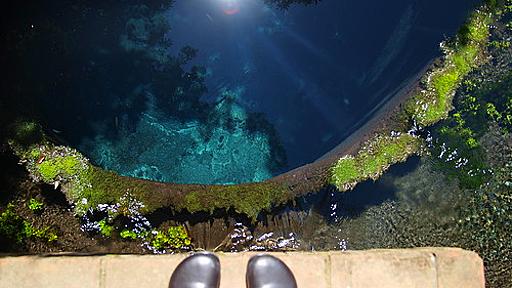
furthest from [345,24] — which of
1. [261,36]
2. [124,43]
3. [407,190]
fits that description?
[124,43]

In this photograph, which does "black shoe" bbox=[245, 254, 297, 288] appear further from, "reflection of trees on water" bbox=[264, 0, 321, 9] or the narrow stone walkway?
"reflection of trees on water" bbox=[264, 0, 321, 9]

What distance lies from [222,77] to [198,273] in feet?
5.76

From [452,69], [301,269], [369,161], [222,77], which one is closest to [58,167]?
[222,77]

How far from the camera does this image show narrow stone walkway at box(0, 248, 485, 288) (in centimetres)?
318

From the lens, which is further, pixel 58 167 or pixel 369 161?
pixel 369 161

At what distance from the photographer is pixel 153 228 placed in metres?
3.53

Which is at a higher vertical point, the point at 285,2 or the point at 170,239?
the point at 285,2

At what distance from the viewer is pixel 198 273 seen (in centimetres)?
311

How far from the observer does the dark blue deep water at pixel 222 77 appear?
3967 millimetres

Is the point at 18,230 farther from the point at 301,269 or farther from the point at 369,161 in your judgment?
the point at 369,161

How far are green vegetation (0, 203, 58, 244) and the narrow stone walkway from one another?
1.02ft

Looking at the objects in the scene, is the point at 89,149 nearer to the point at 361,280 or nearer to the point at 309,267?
the point at 309,267

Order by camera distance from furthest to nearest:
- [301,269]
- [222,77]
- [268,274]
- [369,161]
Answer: [222,77] → [369,161] → [301,269] → [268,274]

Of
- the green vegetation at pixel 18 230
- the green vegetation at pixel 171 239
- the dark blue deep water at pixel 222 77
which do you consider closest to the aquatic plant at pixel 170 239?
the green vegetation at pixel 171 239
